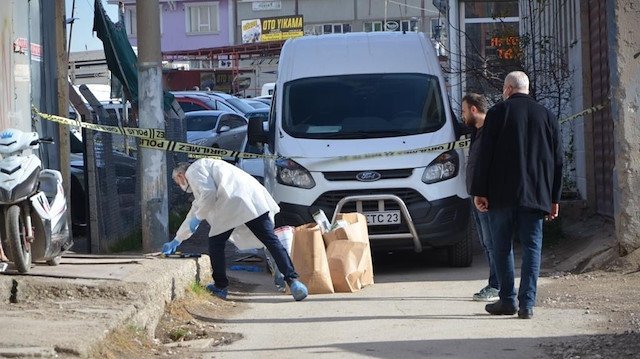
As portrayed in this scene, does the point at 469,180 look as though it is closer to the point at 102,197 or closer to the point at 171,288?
the point at 171,288

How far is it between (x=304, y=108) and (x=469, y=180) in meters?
3.26

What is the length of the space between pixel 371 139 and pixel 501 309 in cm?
353

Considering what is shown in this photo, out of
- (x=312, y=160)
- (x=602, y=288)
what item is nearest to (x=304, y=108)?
(x=312, y=160)

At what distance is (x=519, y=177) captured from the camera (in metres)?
8.40

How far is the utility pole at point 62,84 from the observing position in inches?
465

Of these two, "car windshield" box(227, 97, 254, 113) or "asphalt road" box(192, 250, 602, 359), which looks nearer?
"asphalt road" box(192, 250, 602, 359)

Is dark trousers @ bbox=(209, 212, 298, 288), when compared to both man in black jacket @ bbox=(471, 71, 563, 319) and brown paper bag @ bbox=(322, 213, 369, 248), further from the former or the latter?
man in black jacket @ bbox=(471, 71, 563, 319)

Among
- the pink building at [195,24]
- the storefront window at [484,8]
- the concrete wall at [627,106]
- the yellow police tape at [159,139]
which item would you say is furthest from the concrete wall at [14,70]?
the pink building at [195,24]

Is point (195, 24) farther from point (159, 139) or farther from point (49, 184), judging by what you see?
point (49, 184)

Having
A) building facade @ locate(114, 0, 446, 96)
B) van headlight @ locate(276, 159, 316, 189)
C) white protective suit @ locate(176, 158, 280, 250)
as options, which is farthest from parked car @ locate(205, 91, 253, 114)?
building facade @ locate(114, 0, 446, 96)

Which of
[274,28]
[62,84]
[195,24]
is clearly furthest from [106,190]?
[195,24]

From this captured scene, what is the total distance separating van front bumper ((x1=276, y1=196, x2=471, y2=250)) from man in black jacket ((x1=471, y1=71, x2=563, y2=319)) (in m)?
2.50

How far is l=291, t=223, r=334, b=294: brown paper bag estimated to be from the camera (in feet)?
33.6

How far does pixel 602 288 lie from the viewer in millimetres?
9742
